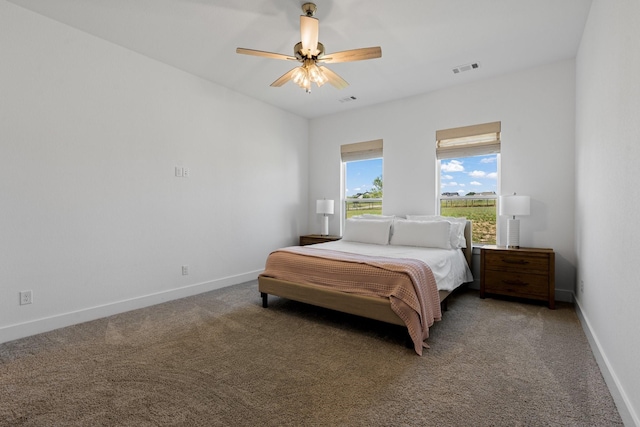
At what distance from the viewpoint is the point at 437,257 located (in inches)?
121

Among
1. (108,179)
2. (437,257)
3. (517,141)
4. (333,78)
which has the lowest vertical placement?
(437,257)

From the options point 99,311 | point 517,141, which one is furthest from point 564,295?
point 99,311

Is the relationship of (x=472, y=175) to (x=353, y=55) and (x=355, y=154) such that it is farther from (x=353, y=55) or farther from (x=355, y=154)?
(x=353, y=55)

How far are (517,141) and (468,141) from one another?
0.59 m

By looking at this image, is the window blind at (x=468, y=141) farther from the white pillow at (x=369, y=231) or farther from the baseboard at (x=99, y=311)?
the baseboard at (x=99, y=311)

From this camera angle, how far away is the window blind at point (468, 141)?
3.94 m

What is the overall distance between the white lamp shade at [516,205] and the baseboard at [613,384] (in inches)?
50.7

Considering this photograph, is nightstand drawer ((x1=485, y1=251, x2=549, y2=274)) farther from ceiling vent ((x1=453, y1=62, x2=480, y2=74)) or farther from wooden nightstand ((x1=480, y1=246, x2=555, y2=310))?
ceiling vent ((x1=453, y1=62, x2=480, y2=74))

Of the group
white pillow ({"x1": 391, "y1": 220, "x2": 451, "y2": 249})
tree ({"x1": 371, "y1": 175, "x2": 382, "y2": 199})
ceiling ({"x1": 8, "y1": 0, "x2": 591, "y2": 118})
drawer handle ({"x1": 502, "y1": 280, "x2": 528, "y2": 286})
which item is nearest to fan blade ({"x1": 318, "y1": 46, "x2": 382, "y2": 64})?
ceiling ({"x1": 8, "y1": 0, "x2": 591, "y2": 118})

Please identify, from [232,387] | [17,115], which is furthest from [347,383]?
[17,115]

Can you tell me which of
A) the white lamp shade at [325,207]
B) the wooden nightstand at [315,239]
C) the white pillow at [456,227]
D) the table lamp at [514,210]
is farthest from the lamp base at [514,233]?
the white lamp shade at [325,207]

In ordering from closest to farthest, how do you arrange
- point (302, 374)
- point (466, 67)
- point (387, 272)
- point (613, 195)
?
point (613, 195)
point (302, 374)
point (387, 272)
point (466, 67)

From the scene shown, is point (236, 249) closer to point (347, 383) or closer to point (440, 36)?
point (347, 383)

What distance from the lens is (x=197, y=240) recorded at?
3898mm
